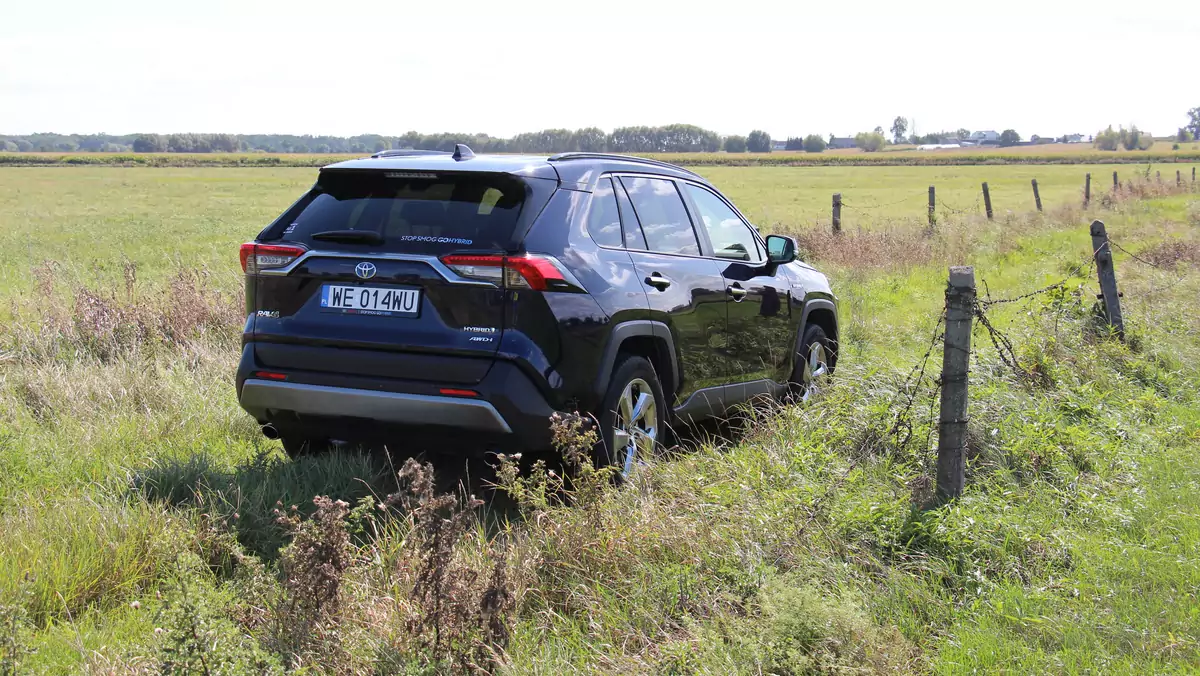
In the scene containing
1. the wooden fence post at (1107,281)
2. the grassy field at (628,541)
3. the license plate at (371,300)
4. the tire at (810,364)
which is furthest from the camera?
the wooden fence post at (1107,281)

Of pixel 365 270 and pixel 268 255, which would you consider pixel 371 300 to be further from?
pixel 268 255

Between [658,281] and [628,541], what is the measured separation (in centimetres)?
177

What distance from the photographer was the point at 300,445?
5.14m

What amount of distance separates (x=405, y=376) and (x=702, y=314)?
1.96 meters

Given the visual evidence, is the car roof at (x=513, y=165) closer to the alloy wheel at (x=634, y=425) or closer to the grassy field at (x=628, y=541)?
the alloy wheel at (x=634, y=425)

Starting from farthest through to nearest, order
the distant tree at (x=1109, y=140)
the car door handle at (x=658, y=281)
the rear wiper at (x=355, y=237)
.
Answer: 1. the distant tree at (x=1109, y=140)
2. the car door handle at (x=658, y=281)
3. the rear wiper at (x=355, y=237)

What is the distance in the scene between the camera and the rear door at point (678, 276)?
5230 millimetres

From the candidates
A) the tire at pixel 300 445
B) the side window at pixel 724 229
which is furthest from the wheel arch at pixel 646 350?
the tire at pixel 300 445

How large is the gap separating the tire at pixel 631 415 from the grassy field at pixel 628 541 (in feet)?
0.70

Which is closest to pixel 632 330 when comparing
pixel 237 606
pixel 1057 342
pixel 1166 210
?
pixel 237 606

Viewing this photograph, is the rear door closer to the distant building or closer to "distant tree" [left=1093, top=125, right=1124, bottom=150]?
"distant tree" [left=1093, top=125, right=1124, bottom=150]

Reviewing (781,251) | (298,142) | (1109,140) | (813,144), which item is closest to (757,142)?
(813,144)

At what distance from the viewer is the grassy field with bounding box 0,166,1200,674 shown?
124 inches

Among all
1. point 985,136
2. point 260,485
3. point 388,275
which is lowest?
point 260,485
